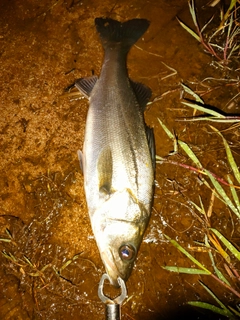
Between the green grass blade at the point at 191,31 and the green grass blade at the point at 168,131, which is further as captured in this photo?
the green grass blade at the point at 191,31

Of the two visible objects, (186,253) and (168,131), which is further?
(168,131)

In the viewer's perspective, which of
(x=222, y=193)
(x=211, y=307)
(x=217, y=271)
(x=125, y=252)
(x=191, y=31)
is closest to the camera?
(x=125, y=252)

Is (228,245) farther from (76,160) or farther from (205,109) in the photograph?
(76,160)

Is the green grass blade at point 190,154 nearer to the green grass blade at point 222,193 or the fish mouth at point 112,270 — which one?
the green grass blade at point 222,193

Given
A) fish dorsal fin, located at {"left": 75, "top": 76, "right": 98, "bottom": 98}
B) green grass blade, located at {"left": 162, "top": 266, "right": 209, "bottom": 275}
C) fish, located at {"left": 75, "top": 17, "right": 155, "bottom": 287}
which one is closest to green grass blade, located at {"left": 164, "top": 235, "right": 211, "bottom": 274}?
green grass blade, located at {"left": 162, "top": 266, "right": 209, "bottom": 275}

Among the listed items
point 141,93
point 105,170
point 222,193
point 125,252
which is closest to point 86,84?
point 141,93

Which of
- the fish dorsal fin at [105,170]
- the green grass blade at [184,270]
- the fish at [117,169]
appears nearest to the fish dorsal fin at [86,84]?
the fish at [117,169]

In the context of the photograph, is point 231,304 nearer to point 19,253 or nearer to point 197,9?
point 19,253
